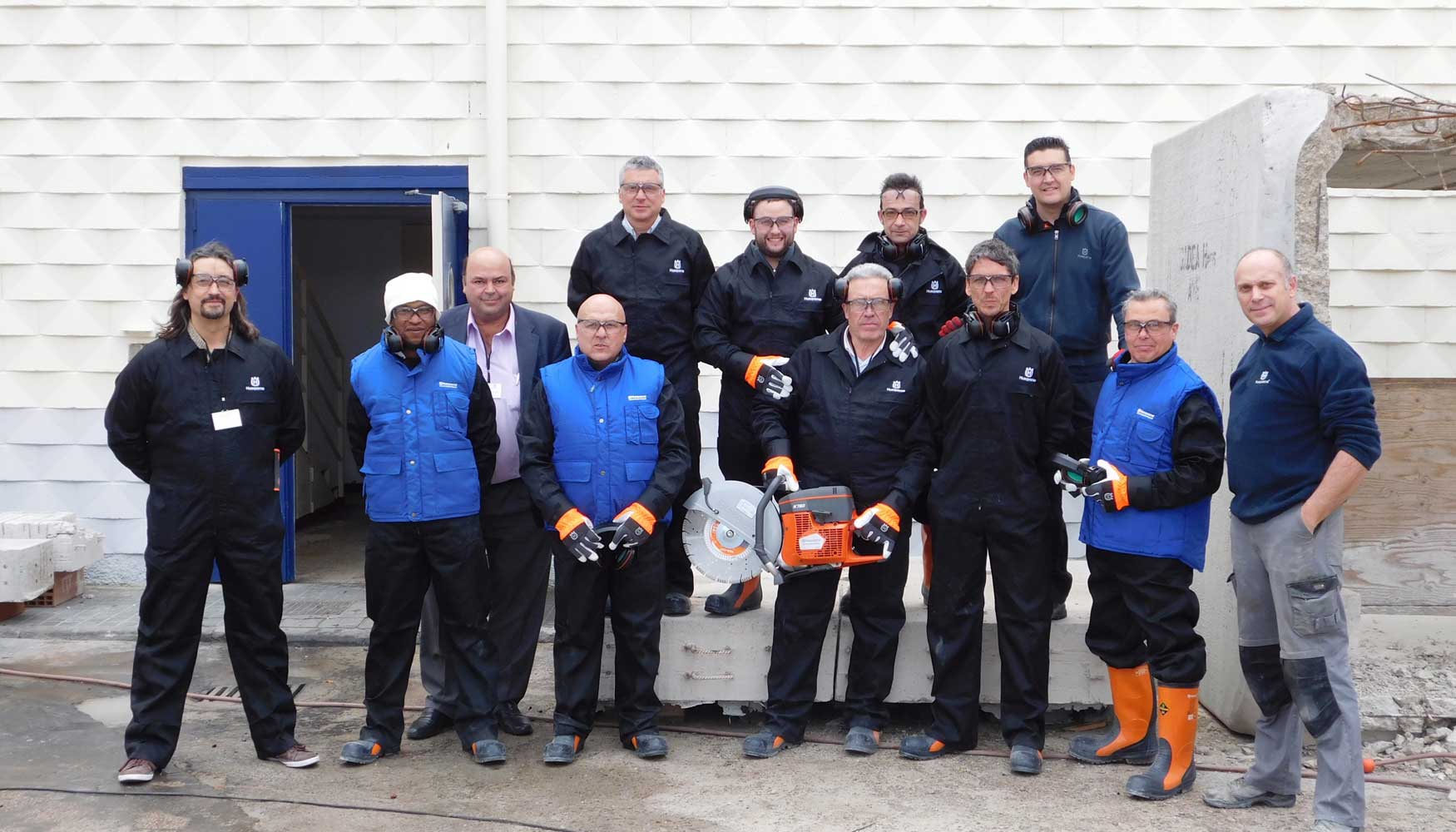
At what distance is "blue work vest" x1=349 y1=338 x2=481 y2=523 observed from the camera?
4.98m

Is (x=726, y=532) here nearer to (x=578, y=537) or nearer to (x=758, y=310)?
(x=578, y=537)

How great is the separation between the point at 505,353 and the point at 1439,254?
5.47m

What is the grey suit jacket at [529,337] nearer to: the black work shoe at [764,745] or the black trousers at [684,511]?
the black trousers at [684,511]

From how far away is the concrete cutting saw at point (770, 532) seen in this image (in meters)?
4.97

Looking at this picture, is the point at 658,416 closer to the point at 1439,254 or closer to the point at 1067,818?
the point at 1067,818

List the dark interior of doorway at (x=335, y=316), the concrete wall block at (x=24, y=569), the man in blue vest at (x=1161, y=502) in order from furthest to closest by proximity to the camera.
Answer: the dark interior of doorway at (x=335, y=316) → the concrete wall block at (x=24, y=569) → the man in blue vest at (x=1161, y=502)

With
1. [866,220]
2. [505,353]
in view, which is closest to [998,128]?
[866,220]

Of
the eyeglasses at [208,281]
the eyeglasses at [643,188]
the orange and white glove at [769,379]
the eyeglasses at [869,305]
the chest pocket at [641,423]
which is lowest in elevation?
the chest pocket at [641,423]

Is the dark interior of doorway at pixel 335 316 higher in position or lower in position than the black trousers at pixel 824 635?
higher

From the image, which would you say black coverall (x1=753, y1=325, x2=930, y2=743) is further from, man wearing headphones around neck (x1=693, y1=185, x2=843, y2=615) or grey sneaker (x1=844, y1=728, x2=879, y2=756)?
man wearing headphones around neck (x1=693, y1=185, x2=843, y2=615)

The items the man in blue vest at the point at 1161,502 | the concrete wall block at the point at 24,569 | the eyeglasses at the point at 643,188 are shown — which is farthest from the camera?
the concrete wall block at the point at 24,569

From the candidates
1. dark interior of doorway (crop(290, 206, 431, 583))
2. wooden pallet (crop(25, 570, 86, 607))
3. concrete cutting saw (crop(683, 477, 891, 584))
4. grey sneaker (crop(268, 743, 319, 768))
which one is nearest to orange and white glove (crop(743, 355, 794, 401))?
concrete cutting saw (crop(683, 477, 891, 584))

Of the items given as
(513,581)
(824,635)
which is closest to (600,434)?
(513,581)

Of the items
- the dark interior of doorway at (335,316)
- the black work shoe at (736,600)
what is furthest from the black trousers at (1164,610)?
the dark interior of doorway at (335,316)
